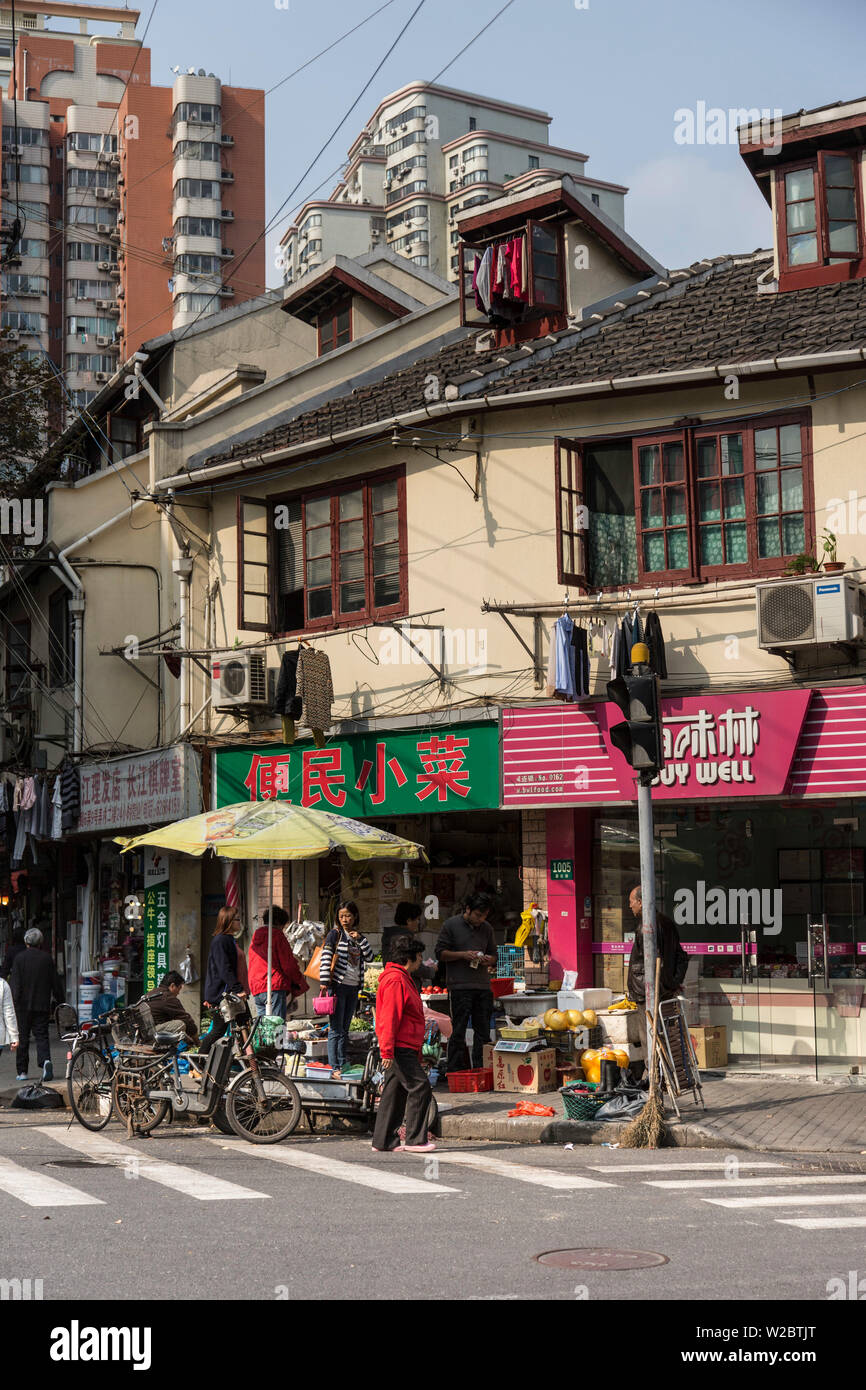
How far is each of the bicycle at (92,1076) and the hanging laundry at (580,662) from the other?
5884 millimetres

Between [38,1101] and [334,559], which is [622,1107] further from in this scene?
[334,559]

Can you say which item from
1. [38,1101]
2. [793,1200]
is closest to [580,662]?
[38,1101]

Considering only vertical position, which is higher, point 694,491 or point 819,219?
point 819,219

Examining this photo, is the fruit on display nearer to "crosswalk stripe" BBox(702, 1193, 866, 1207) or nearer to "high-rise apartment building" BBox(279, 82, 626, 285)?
"crosswalk stripe" BBox(702, 1193, 866, 1207)

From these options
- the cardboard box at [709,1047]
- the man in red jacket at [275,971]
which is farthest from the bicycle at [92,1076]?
the cardboard box at [709,1047]

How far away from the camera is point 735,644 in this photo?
1627cm

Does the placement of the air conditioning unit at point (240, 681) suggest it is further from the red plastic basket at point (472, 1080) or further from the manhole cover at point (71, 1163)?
the manhole cover at point (71, 1163)

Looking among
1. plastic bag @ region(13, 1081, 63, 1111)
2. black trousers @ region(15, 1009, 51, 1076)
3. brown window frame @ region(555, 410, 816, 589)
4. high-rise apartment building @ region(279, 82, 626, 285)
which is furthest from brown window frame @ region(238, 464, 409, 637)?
high-rise apartment building @ region(279, 82, 626, 285)

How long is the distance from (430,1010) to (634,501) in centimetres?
582

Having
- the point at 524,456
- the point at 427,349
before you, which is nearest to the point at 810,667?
the point at 524,456

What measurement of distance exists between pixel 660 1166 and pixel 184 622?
12448mm

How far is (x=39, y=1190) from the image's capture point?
33.5 ft

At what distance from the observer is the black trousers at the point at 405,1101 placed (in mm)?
12281

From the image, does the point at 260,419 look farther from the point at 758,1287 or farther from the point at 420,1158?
the point at 758,1287
